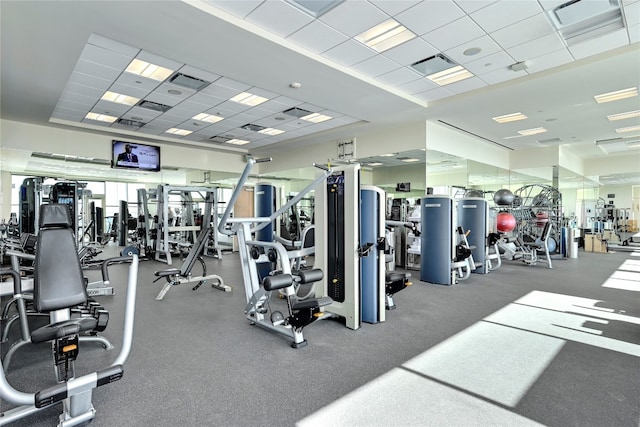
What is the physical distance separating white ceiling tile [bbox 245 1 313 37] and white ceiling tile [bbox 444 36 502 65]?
2.04 metres

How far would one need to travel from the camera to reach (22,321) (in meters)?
2.94

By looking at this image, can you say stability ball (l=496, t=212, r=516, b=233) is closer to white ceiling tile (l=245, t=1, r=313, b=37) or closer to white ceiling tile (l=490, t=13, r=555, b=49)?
white ceiling tile (l=490, t=13, r=555, b=49)

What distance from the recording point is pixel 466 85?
572cm

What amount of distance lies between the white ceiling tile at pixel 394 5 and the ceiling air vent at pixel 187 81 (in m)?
3.14

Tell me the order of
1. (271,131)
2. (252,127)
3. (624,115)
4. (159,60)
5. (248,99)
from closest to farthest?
(159,60) < (248,99) < (624,115) < (252,127) < (271,131)

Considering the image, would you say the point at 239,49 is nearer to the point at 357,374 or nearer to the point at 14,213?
the point at 357,374

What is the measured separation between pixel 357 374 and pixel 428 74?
4.59 meters

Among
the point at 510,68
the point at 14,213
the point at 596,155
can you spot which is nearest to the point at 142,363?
the point at 510,68

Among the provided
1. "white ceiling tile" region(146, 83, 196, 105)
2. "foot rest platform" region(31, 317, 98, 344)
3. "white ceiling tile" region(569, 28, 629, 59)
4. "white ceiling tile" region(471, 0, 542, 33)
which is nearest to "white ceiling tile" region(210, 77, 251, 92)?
"white ceiling tile" region(146, 83, 196, 105)

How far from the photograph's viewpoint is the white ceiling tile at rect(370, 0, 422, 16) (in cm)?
348

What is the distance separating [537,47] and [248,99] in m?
4.59

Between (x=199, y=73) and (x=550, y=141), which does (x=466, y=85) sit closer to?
(x=199, y=73)

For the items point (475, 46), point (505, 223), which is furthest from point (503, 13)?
point (505, 223)

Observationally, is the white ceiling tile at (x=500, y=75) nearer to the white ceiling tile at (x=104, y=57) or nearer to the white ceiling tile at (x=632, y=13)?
the white ceiling tile at (x=632, y=13)
